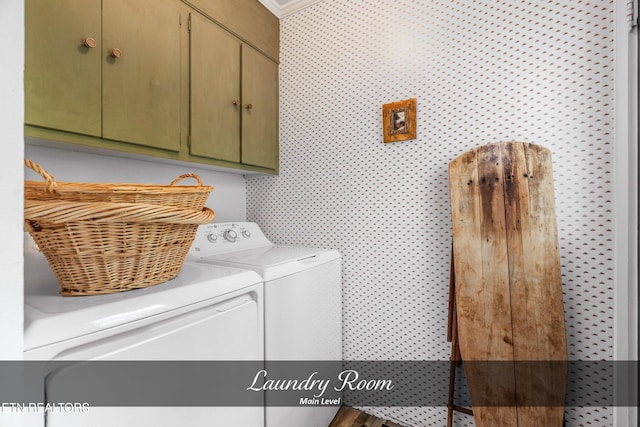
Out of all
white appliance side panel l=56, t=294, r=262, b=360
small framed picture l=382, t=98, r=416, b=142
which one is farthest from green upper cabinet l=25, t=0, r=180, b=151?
small framed picture l=382, t=98, r=416, b=142

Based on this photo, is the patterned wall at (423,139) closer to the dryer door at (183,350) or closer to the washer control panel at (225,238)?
the washer control panel at (225,238)

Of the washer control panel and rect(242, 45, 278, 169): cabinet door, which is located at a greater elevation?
rect(242, 45, 278, 169): cabinet door

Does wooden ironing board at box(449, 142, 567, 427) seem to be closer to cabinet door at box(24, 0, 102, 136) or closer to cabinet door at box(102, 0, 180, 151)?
cabinet door at box(102, 0, 180, 151)

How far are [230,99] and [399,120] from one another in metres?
1.00

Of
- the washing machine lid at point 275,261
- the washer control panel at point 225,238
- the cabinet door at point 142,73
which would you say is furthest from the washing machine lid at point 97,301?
the cabinet door at point 142,73

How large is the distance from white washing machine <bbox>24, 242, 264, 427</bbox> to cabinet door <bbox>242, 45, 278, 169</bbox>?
95 cm

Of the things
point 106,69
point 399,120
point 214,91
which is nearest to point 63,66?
point 106,69

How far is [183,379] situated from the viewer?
2.84ft

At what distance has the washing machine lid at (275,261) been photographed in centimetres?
126

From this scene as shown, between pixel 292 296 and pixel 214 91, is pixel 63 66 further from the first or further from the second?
pixel 292 296

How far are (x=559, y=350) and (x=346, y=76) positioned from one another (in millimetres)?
1823

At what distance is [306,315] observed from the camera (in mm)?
1484

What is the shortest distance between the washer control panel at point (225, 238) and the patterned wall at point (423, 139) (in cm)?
20

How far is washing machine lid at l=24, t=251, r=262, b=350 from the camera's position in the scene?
0.63 m
